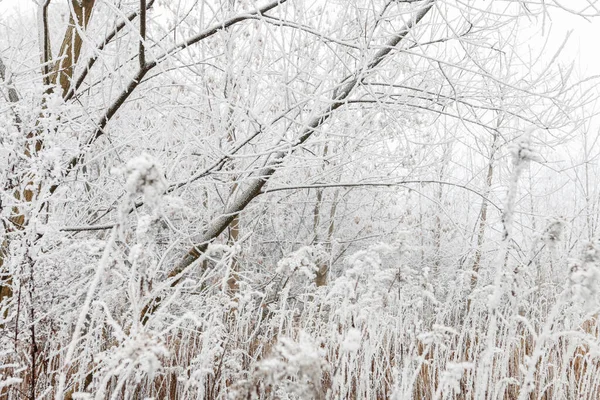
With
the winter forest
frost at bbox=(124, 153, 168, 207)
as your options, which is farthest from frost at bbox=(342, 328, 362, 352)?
frost at bbox=(124, 153, 168, 207)

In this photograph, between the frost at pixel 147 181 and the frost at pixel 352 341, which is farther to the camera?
the frost at pixel 352 341

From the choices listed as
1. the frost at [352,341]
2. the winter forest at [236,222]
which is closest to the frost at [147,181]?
the winter forest at [236,222]

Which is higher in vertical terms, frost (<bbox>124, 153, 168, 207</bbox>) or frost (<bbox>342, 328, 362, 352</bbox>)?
frost (<bbox>124, 153, 168, 207</bbox>)

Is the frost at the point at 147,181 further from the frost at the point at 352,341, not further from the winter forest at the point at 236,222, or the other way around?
the frost at the point at 352,341

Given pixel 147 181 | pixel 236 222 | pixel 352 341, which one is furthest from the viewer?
pixel 236 222

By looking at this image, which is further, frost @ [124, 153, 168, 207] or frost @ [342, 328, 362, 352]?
frost @ [342, 328, 362, 352]

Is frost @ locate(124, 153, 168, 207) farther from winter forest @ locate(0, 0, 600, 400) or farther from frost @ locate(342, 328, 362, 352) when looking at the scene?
frost @ locate(342, 328, 362, 352)

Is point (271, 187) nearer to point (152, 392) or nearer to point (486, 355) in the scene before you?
point (152, 392)

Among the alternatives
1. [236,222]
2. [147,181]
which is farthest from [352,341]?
[236,222]

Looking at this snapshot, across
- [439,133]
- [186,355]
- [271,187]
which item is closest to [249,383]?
[186,355]

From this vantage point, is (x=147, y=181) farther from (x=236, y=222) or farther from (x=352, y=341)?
(x=236, y=222)

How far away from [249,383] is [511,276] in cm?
90

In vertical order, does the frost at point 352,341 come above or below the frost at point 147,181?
below

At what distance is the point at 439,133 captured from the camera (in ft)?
23.8
